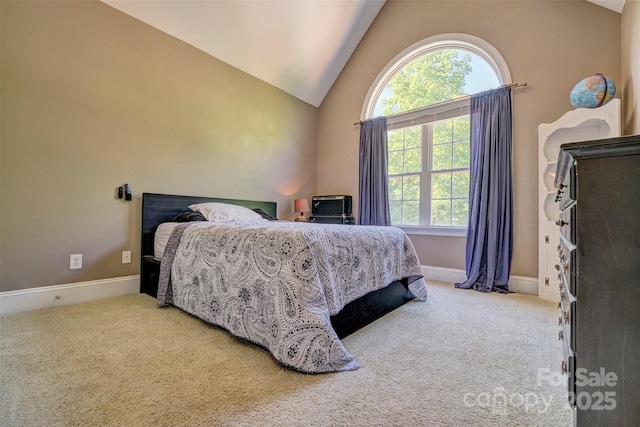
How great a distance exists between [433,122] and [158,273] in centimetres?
349

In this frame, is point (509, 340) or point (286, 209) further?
point (286, 209)

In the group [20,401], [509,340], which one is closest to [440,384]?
[509,340]

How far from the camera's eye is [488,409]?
3.58 ft

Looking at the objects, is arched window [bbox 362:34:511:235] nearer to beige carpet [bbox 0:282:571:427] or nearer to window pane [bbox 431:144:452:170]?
window pane [bbox 431:144:452:170]

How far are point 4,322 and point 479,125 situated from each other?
4426 millimetres

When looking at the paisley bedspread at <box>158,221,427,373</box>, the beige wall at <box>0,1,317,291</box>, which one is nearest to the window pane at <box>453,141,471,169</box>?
the paisley bedspread at <box>158,221,427,373</box>

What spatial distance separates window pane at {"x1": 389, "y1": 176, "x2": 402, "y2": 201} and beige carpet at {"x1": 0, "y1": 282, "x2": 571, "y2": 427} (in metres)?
2.11

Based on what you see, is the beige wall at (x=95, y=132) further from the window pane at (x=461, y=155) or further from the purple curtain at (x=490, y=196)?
the purple curtain at (x=490, y=196)

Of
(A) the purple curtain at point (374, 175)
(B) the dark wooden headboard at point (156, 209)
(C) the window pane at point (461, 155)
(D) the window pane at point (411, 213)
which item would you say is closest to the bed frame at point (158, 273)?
(B) the dark wooden headboard at point (156, 209)

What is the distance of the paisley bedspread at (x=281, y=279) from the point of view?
136 centimetres

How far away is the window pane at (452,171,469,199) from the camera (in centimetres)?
332

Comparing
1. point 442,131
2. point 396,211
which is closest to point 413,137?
point 442,131

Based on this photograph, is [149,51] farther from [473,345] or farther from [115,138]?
[473,345]

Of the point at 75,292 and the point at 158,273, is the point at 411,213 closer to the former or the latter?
the point at 158,273
